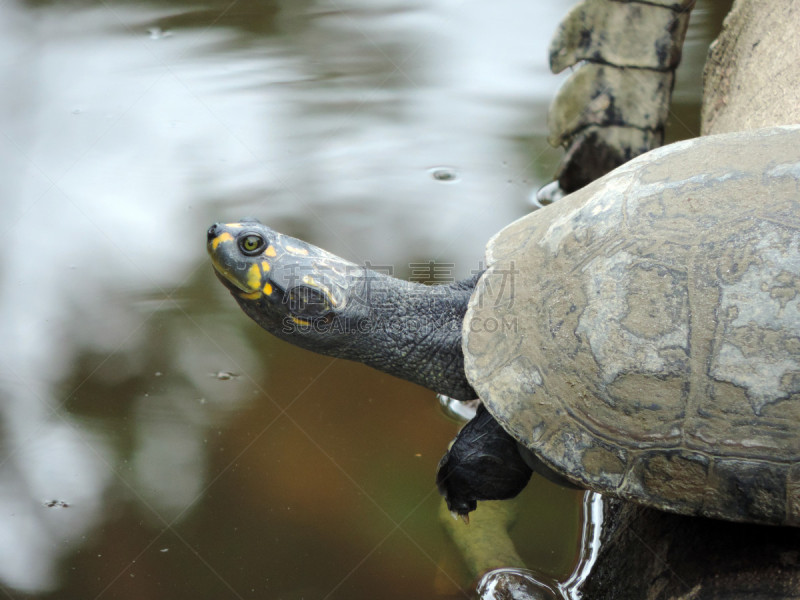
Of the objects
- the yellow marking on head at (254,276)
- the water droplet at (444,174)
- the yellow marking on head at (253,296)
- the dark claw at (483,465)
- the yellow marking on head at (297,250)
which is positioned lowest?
the water droplet at (444,174)

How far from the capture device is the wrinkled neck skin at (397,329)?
2371 millimetres

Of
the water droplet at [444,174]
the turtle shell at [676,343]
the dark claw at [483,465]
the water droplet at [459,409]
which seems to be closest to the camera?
the turtle shell at [676,343]

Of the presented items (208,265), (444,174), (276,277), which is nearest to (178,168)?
(208,265)

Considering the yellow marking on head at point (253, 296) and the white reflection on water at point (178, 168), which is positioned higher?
the yellow marking on head at point (253, 296)

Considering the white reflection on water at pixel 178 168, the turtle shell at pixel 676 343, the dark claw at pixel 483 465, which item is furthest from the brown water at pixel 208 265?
the turtle shell at pixel 676 343

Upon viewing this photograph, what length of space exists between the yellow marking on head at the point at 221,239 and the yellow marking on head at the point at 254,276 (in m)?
0.12

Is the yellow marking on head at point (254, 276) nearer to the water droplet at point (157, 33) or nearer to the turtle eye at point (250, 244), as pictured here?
the turtle eye at point (250, 244)

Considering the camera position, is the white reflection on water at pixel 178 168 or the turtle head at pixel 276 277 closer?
the turtle head at pixel 276 277

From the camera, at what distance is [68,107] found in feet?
17.2

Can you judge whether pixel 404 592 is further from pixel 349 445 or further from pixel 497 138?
pixel 497 138

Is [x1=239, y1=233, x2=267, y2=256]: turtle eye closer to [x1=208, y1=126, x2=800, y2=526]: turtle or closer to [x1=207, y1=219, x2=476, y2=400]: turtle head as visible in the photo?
[x1=207, y1=219, x2=476, y2=400]: turtle head

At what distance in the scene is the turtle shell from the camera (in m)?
1.65

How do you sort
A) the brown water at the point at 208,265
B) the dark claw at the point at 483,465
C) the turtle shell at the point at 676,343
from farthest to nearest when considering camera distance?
the brown water at the point at 208,265 < the dark claw at the point at 483,465 < the turtle shell at the point at 676,343

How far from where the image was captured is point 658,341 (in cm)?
172
